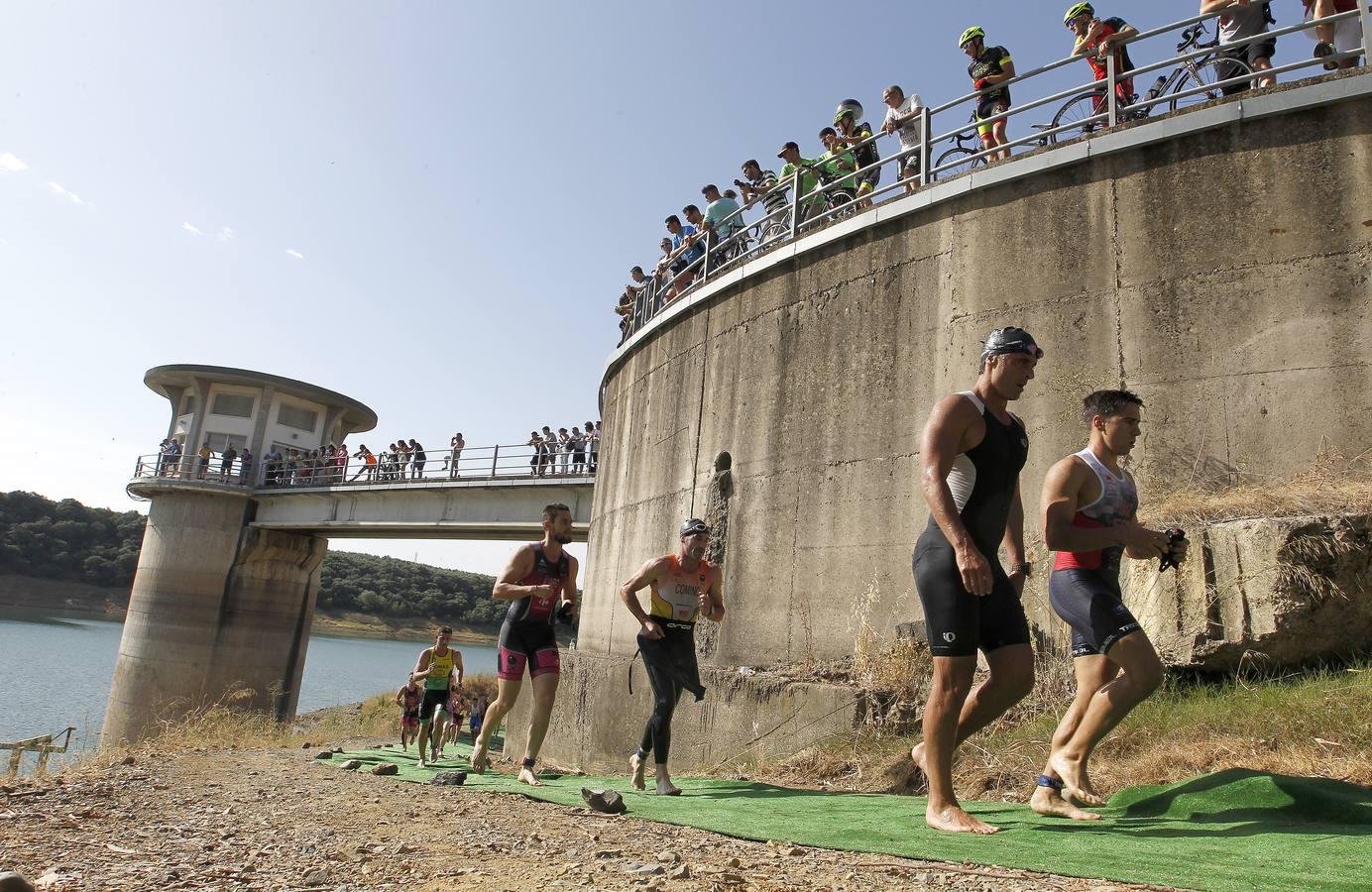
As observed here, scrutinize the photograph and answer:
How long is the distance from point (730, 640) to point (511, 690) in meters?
3.76

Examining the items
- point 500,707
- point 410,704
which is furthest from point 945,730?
point 410,704

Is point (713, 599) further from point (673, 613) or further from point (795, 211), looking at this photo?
point (795, 211)

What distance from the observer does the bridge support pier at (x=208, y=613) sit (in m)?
30.4

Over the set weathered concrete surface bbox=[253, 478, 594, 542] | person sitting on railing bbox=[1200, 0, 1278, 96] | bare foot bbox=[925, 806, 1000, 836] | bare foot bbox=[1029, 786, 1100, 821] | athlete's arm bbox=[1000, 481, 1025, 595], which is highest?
person sitting on railing bbox=[1200, 0, 1278, 96]

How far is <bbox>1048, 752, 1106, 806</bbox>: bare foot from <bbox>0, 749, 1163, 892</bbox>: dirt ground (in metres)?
1.38

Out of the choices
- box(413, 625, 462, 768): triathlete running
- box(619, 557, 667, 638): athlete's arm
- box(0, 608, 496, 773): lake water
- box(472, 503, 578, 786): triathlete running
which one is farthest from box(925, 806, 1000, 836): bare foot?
box(0, 608, 496, 773): lake water

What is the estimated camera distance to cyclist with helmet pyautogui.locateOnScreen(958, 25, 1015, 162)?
9102 mm

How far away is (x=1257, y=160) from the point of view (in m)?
7.12

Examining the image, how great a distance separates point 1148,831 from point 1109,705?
571 millimetres

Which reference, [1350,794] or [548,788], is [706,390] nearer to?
[548,788]

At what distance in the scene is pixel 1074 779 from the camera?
13.0 feet

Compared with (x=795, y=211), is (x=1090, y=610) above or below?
below

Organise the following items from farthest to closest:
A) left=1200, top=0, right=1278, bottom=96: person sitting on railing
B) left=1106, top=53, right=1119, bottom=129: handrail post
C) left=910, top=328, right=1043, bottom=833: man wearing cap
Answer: left=1106, top=53, right=1119, bottom=129: handrail post < left=1200, top=0, right=1278, bottom=96: person sitting on railing < left=910, top=328, right=1043, bottom=833: man wearing cap

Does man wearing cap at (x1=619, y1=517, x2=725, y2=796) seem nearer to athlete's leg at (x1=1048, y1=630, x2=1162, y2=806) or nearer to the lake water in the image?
athlete's leg at (x1=1048, y1=630, x2=1162, y2=806)
